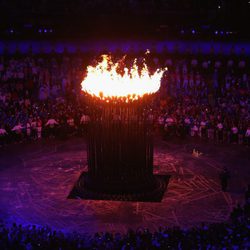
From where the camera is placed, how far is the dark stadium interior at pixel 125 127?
20250mm

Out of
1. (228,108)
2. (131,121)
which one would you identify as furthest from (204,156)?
(131,121)

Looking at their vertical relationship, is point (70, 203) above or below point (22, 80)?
below

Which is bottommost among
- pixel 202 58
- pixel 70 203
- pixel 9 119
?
pixel 70 203

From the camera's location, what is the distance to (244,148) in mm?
30594

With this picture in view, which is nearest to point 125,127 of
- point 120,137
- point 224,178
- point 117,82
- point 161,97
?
point 120,137

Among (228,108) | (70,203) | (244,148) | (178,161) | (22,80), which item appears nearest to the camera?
(70,203)

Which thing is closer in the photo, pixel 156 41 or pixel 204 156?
pixel 204 156

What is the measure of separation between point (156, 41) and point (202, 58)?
12.4 ft

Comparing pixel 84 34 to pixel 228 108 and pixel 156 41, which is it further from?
pixel 228 108

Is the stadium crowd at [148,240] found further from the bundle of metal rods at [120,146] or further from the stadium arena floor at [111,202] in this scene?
the bundle of metal rods at [120,146]

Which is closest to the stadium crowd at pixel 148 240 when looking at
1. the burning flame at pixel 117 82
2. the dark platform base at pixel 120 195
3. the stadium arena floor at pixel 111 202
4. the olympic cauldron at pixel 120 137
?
the stadium arena floor at pixel 111 202

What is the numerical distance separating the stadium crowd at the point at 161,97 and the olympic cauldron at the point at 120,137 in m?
9.37

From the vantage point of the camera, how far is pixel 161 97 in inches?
1433

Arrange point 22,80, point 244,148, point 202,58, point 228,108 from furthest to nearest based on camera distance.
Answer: point 202,58
point 22,80
point 228,108
point 244,148
